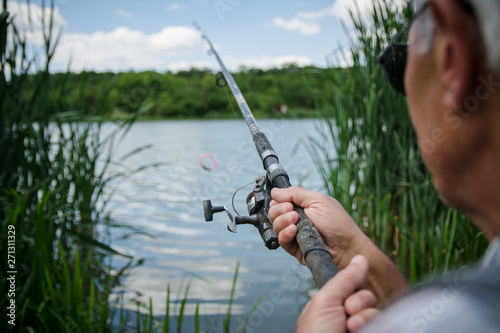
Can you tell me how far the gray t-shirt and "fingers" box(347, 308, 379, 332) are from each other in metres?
0.20

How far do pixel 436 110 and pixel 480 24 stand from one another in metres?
0.14

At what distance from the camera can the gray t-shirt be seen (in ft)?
1.47

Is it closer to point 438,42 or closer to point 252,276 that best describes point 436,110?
point 438,42

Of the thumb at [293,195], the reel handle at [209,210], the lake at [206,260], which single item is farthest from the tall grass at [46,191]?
the thumb at [293,195]

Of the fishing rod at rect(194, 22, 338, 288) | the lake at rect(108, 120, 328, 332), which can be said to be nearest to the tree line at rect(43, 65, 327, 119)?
the lake at rect(108, 120, 328, 332)

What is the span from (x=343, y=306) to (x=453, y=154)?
33cm

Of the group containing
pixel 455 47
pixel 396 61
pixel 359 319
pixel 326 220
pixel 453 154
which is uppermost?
pixel 396 61

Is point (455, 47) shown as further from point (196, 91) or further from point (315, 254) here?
point (196, 91)

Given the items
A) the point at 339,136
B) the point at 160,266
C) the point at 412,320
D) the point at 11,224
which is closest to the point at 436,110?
the point at 412,320

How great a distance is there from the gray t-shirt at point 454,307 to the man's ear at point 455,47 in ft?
0.71

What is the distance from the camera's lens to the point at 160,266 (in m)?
4.70

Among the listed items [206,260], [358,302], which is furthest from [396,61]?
[206,260]

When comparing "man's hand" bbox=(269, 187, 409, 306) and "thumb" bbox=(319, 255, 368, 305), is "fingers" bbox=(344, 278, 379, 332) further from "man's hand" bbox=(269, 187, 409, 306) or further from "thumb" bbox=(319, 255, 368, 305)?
"man's hand" bbox=(269, 187, 409, 306)

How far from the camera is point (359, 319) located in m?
0.74
